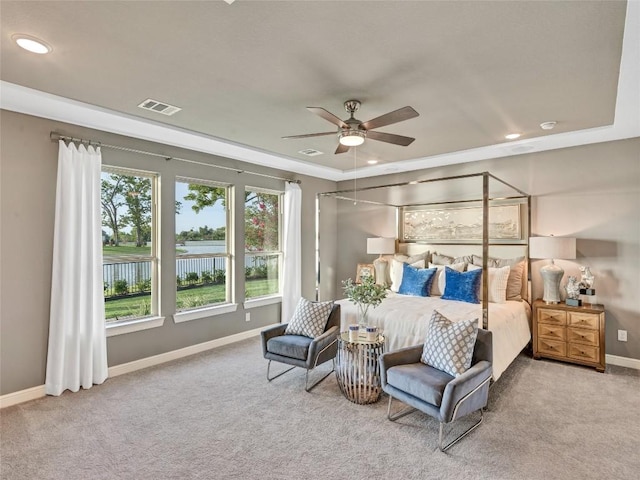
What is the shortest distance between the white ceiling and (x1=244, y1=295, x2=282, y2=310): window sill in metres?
2.56

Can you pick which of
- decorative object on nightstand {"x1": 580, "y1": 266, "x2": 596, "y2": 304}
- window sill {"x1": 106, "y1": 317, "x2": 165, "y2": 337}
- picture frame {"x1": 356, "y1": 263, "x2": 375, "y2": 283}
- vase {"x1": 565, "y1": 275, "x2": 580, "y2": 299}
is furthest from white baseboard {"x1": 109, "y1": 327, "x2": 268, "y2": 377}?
decorative object on nightstand {"x1": 580, "y1": 266, "x2": 596, "y2": 304}

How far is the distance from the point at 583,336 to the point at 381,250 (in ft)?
9.36

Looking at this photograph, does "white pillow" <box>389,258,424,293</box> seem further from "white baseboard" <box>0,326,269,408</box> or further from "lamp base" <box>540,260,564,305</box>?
"white baseboard" <box>0,326,269,408</box>

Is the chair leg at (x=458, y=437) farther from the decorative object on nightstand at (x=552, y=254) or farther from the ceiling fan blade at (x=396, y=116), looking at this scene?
the ceiling fan blade at (x=396, y=116)

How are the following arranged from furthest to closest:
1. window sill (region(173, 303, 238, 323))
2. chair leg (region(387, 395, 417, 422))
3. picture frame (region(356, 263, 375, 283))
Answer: picture frame (region(356, 263, 375, 283)), window sill (region(173, 303, 238, 323)), chair leg (region(387, 395, 417, 422))

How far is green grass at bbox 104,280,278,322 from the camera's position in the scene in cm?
400

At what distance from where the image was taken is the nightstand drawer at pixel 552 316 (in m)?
4.09

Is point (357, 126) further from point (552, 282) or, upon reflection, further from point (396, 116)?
point (552, 282)

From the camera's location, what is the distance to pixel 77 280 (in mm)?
3477

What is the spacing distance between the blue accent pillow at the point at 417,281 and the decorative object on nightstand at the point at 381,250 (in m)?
0.81

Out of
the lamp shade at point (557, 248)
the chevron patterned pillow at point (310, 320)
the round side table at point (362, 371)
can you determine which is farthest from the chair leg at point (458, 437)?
the lamp shade at point (557, 248)

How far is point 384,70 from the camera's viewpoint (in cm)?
255

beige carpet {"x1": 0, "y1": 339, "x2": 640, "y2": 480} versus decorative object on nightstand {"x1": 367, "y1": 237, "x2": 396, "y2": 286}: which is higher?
decorative object on nightstand {"x1": 367, "y1": 237, "x2": 396, "y2": 286}

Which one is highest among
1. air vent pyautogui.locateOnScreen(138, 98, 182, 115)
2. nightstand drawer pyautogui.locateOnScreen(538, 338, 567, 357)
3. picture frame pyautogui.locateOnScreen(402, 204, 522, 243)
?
air vent pyautogui.locateOnScreen(138, 98, 182, 115)
